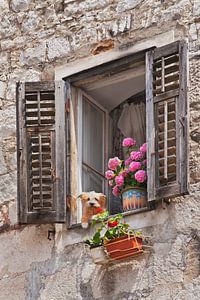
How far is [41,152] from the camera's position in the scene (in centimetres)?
1034

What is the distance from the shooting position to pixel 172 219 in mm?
9750

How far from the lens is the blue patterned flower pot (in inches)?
392

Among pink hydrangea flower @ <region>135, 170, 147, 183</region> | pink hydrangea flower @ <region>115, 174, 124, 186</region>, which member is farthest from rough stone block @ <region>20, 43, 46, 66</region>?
pink hydrangea flower @ <region>135, 170, 147, 183</region>

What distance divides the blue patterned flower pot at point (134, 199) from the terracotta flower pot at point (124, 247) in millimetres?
298

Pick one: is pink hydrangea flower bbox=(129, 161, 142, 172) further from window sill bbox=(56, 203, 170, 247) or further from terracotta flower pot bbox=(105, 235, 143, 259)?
terracotta flower pot bbox=(105, 235, 143, 259)

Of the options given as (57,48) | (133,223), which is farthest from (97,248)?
(57,48)

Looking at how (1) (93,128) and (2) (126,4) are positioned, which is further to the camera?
(1) (93,128)

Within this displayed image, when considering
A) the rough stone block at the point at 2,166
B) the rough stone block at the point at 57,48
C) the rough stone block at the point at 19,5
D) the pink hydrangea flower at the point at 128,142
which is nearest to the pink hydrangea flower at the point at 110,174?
the pink hydrangea flower at the point at 128,142

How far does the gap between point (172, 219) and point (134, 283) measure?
0.48 m

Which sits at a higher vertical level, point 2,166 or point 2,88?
point 2,88

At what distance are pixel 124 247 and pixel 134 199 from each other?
391 mm

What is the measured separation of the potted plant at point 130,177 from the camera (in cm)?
997

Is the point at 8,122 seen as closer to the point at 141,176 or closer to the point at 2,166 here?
the point at 2,166

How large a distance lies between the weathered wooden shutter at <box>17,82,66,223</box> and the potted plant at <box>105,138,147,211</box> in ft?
1.17
